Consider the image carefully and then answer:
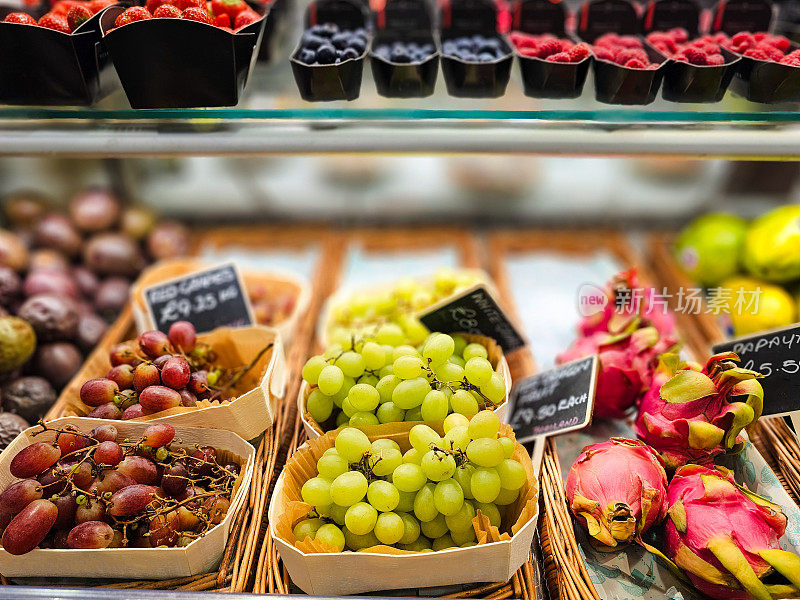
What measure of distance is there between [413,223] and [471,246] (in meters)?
0.31

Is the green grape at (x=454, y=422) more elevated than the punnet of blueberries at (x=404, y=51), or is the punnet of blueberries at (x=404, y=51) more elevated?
the punnet of blueberries at (x=404, y=51)

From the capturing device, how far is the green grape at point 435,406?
1.10 meters

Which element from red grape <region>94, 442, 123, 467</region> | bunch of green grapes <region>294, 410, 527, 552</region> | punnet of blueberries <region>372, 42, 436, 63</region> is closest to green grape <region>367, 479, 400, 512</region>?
bunch of green grapes <region>294, 410, 527, 552</region>

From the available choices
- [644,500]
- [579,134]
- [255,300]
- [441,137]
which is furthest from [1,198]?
[644,500]

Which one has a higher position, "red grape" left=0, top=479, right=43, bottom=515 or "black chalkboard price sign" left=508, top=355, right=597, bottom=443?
"red grape" left=0, top=479, right=43, bottom=515

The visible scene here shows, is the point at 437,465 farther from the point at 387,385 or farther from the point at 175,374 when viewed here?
the point at 175,374

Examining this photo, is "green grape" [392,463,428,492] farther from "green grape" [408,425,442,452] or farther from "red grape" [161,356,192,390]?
"red grape" [161,356,192,390]

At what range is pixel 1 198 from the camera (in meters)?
2.19

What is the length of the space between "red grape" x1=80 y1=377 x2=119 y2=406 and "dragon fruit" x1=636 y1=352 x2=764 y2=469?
1.10 meters

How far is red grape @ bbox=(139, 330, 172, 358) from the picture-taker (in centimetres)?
130

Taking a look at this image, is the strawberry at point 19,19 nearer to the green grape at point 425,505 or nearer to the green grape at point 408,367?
the green grape at point 408,367

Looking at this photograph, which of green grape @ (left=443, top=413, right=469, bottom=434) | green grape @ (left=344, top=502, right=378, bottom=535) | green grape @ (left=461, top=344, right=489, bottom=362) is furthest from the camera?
green grape @ (left=461, top=344, right=489, bottom=362)

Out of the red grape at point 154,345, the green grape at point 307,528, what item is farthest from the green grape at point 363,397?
the red grape at point 154,345

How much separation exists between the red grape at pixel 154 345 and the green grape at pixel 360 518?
1.91ft
